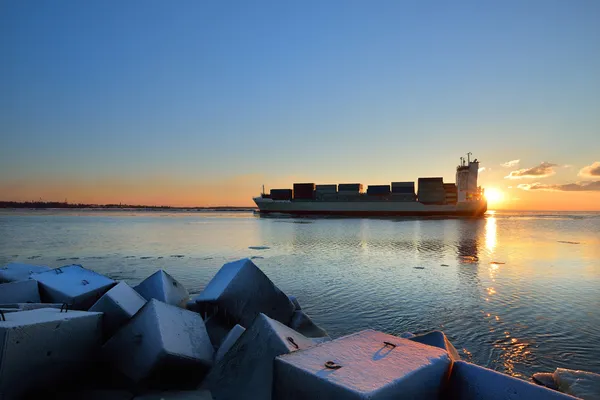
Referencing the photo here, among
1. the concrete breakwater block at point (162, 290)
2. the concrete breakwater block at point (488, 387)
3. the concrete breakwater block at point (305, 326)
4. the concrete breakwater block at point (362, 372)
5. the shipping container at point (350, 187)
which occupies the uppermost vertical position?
the shipping container at point (350, 187)

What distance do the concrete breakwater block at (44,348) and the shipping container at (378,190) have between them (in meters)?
69.9

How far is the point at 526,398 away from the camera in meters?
1.94

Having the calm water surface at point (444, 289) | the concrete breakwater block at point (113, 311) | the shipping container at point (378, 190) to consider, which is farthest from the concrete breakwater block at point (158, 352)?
the shipping container at point (378, 190)

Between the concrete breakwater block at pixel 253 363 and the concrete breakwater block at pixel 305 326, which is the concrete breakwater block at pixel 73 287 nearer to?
the concrete breakwater block at pixel 253 363

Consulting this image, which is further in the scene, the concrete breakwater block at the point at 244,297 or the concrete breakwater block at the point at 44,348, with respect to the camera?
the concrete breakwater block at the point at 244,297

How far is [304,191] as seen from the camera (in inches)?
2990

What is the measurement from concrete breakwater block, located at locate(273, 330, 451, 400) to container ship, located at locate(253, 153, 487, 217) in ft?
227

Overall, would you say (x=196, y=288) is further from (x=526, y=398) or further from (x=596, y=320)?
(x=596, y=320)

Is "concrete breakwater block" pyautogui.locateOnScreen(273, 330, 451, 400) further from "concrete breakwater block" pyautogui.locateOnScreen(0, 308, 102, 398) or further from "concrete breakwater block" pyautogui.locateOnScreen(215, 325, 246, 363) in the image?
"concrete breakwater block" pyautogui.locateOnScreen(0, 308, 102, 398)

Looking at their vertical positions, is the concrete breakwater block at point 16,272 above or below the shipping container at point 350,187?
below

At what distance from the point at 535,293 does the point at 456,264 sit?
416cm

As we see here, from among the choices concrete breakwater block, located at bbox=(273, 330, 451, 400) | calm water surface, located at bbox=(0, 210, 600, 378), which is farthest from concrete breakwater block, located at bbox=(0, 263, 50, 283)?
concrete breakwater block, located at bbox=(273, 330, 451, 400)

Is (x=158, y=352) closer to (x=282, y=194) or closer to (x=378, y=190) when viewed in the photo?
(x=378, y=190)

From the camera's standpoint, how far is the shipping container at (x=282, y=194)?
3088 inches
